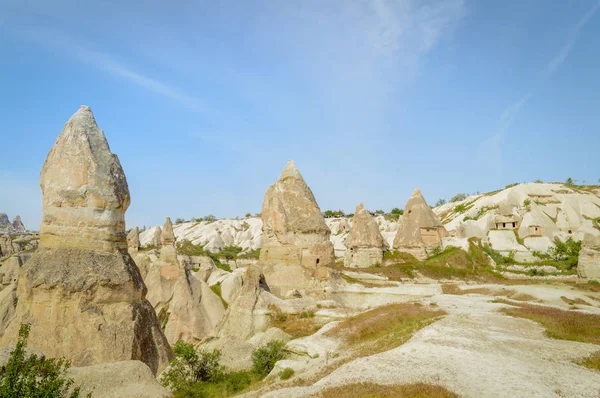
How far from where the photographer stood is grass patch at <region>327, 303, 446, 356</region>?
33.7 ft

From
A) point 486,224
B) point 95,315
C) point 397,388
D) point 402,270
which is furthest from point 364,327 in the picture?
point 486,224

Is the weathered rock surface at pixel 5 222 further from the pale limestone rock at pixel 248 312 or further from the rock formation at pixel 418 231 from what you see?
the pale limestone rock at pixel 248 312

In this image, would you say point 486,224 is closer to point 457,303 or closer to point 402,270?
point 402,270

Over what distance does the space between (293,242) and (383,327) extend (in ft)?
26.3

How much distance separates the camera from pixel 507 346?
9.22 metres

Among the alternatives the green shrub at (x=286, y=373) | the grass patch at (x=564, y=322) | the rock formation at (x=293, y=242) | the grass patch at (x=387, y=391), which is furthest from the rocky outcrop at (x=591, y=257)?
the grass patch at (x=387, y=391)

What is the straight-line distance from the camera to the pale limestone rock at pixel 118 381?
743 centimetres

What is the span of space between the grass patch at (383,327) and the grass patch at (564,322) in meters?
2.83

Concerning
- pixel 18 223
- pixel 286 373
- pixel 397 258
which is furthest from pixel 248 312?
pixel 18 223

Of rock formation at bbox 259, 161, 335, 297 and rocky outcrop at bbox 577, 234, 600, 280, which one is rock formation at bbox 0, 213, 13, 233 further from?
rocky outcrop at bbox 577, 234, 600, 280

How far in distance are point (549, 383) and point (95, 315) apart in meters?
9.07

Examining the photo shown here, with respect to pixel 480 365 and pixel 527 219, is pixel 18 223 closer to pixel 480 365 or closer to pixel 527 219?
pixel 527 219

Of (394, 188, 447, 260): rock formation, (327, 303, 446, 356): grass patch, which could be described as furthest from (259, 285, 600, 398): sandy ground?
(394, 188, 447, 260): rock formation

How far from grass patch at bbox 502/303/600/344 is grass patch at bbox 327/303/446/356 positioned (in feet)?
9.27
